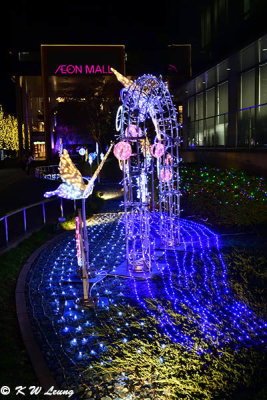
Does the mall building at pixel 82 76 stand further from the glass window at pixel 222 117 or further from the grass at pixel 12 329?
the grass at pixel 12 329

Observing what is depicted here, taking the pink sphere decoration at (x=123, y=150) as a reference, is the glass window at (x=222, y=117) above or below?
above

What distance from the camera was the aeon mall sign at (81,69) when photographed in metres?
36.3

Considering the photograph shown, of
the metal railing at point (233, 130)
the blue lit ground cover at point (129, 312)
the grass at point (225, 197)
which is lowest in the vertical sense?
the blue lit ground cover at point (129, 312)

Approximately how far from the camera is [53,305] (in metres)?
6.06

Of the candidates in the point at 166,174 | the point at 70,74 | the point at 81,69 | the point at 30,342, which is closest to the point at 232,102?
the point at 166,174

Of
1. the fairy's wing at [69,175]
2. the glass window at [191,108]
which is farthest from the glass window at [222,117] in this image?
the fairy's wing at [69,175]

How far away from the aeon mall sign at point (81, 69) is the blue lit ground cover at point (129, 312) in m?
30.8

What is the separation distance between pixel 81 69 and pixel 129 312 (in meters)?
34.2

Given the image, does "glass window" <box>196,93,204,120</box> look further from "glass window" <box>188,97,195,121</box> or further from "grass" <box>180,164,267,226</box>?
"grass" <box>180,164,267,226</box>

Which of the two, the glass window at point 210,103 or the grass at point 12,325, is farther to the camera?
the glass window at point 210,103

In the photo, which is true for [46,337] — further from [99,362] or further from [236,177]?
[236,177]

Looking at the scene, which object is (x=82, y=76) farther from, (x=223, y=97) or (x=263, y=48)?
(x=263, y=48)

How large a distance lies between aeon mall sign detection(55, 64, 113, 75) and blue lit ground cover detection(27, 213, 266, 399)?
101 ft

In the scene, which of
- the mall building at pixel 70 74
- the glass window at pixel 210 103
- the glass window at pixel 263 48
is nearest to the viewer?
the glass window at pixel 263 48
